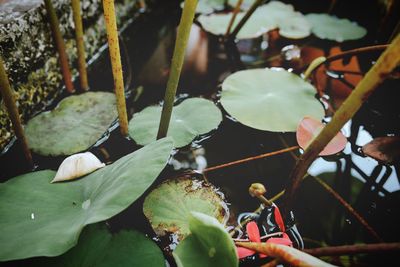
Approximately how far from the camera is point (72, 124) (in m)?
1.20

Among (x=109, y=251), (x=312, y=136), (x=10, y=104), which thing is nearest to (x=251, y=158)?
(x=312, y=136)

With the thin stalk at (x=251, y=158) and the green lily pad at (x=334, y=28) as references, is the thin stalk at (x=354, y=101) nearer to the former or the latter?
the thin stalk at (x=251, y=158)

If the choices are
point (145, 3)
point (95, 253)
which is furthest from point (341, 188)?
point (145, 3)

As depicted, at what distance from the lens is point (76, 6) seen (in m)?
1.10

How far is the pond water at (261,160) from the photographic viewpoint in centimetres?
98

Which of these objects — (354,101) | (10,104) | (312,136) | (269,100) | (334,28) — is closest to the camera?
(354,101)

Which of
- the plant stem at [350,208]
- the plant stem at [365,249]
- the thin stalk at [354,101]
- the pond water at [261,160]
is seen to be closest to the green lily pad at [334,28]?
the pond water at [261,160]

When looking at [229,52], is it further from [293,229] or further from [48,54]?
[293,229]

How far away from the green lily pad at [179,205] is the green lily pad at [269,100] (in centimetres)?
36

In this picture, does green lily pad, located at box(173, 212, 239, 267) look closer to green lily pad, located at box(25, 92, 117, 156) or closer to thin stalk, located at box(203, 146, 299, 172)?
thin stalk, located at box(203, 146, 299, 172)

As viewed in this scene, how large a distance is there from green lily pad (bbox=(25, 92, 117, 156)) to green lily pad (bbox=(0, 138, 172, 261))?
21 cm

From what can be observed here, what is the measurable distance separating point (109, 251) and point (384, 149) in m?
1.06

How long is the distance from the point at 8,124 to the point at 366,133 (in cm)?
146

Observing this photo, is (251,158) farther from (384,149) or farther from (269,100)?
(384,149)
